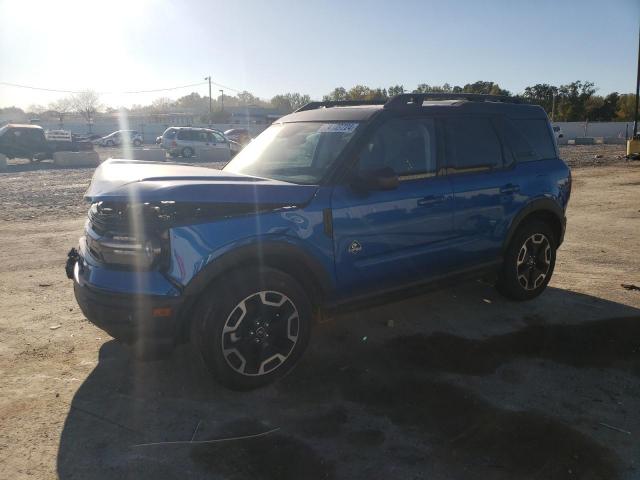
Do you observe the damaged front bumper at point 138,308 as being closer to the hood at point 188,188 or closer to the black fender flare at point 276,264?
the black fender flare at point 276,264

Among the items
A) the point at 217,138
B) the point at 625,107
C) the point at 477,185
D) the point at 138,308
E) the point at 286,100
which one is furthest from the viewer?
the point at 286,100

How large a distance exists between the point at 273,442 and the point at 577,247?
6.44 meters

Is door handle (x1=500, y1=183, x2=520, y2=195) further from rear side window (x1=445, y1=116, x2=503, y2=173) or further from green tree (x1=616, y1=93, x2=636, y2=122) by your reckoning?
green tree (x1=616, y1=93, x2=636, y2=122)

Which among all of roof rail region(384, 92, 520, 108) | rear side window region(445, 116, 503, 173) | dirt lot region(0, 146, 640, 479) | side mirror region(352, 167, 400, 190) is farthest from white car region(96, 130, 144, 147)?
side mirror region(352, 167, 400, 190)

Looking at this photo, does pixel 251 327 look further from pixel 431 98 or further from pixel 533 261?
pixel 533 261

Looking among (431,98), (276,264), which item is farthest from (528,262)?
(276,264)

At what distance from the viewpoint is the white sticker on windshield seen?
4004 millimetres

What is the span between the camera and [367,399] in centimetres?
341

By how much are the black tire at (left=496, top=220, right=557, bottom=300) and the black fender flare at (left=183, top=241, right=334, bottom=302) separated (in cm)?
226

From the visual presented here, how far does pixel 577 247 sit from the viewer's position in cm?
773

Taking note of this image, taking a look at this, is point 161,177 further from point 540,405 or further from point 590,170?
point 590,170

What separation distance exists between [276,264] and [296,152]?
1.19 metres

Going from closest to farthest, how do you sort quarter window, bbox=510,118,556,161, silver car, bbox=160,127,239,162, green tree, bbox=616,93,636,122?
quarter window, bbox=510,118,556,161 → silver car, bbox=160,127,239,162 → green tree, bbox=616,93,636,122

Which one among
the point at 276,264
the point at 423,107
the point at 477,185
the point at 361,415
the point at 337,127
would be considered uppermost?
the point at 423,107
